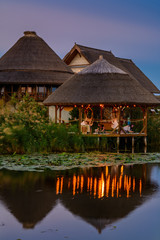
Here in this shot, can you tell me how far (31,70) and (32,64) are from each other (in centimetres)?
71

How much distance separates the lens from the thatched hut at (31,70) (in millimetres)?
34719

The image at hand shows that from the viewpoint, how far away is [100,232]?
6926mm

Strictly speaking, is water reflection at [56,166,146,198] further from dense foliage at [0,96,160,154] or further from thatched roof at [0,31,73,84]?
thatched roof at [0,31,73,84]

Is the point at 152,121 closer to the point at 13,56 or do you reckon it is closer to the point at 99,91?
the point at 99,91

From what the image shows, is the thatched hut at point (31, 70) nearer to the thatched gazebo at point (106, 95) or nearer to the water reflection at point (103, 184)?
the thatched gazebo at point (106, 95)

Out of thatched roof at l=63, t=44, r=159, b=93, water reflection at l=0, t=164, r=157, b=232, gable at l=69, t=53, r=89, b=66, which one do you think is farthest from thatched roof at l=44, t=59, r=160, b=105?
gable at l=69, t=53, r=89, b=66

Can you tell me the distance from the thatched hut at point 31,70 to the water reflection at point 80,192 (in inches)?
859

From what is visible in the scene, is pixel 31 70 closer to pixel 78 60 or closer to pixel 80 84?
pixel 78 60

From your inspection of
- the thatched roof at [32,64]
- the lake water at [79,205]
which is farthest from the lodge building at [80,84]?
the lake water at [79,205]

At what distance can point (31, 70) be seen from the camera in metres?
35.8

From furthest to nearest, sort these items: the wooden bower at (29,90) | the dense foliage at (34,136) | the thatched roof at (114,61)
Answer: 1. the thatched roof at (114,61)
2. the wooden bower at (29,90)
3. the dense foliage at (34,136)

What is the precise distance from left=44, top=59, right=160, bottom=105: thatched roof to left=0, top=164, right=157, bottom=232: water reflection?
1005 cm

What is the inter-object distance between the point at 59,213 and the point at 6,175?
452 cm

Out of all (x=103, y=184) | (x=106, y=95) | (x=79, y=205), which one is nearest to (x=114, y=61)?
(x=106, y=95)
